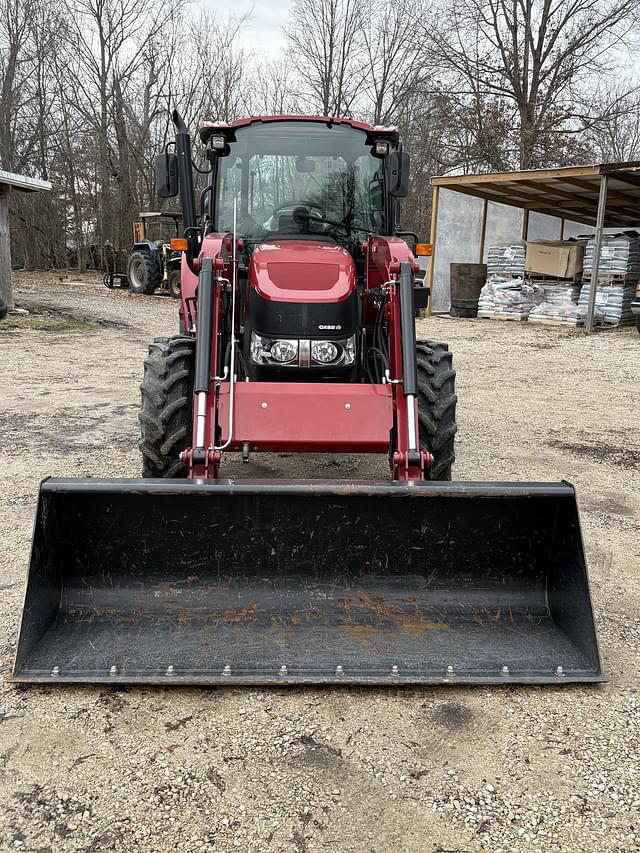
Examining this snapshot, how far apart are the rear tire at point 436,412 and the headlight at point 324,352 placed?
506 mm

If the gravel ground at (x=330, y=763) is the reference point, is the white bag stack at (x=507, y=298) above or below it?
above

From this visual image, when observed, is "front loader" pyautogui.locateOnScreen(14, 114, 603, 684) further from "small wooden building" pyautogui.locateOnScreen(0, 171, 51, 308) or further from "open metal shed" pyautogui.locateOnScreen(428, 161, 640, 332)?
"small wooden building" pyautogui.locateOnScreen(0, 171, 51, 308)

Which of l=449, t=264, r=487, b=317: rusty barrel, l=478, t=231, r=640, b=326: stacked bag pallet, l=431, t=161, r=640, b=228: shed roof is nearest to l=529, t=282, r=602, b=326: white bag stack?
l=478, t=231, r=640, b=326: stacked bag pallet

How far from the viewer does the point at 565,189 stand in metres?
14.2

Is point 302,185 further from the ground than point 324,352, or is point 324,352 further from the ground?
point 302,185

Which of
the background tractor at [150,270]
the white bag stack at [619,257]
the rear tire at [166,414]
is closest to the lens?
the rear tire at [166,414]

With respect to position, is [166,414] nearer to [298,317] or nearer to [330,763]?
[298,317]

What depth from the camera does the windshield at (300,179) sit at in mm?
4398

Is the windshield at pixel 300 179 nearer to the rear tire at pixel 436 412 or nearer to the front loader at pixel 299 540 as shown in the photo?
the front loader at pixel 299 540

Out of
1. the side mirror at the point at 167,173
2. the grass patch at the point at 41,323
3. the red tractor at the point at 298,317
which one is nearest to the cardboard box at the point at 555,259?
the grass patch at the point at 41,323

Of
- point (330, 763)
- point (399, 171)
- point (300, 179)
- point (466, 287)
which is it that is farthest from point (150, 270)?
point (330, 763)

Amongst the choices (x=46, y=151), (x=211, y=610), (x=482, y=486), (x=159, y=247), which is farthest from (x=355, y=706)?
(x=46, y=151)

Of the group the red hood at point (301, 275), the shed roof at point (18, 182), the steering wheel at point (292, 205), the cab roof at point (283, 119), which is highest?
the shed roof at point (18, 182)

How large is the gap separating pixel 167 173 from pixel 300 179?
31.4 inches
